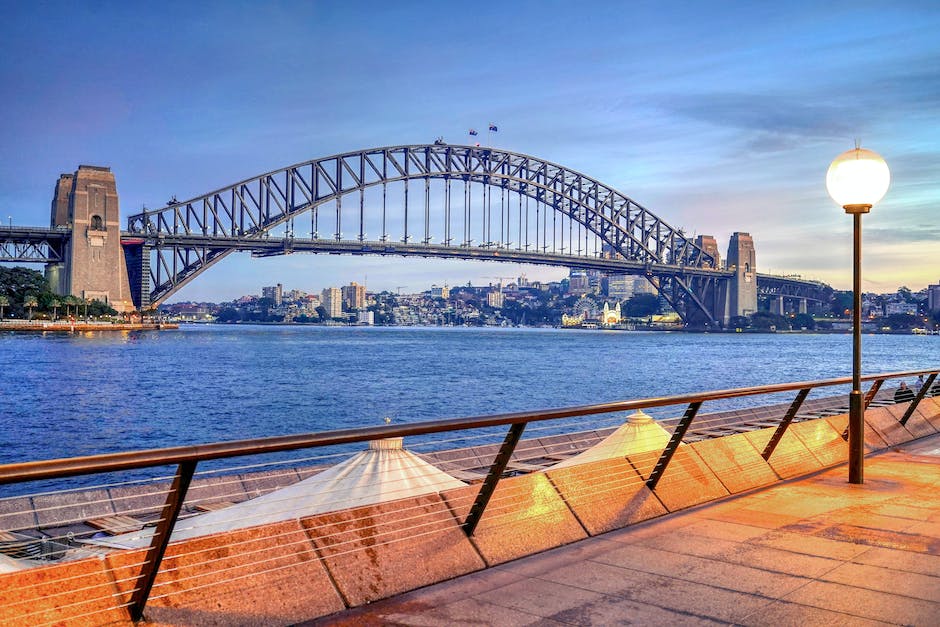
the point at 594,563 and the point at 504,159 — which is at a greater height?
the point at 504,159

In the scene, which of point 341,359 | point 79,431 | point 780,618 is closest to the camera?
point 780,618

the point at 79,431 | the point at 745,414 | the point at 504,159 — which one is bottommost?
the point at 79,431

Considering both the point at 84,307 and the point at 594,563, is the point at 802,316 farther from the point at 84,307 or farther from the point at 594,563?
the point at 594,563

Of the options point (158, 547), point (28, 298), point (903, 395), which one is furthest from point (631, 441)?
point (28, 298)

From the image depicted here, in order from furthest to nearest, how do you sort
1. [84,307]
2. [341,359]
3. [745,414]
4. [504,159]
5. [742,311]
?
1. [742,311]
2. [504,159]
3. [84,307]
4. [341,359]
5. [745,414]

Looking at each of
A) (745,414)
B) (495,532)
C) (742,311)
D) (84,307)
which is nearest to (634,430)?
(495,532)

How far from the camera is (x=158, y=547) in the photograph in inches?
141

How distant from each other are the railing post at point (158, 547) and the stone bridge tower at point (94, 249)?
10494 cm

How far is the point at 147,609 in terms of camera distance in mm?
3680

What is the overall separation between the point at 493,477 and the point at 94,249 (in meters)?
107

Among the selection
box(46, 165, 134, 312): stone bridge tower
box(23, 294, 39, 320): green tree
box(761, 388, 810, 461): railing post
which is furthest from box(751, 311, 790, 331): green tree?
box(761, 388, 810, 461): railing post

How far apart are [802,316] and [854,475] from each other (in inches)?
7074

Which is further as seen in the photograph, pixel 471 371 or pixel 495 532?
pixel 471 371

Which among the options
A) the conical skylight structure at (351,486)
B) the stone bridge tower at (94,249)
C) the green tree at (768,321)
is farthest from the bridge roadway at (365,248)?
the conical skylight structure at (351,486)
